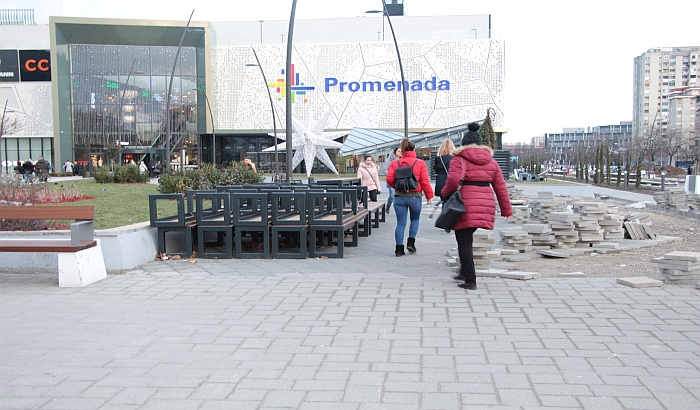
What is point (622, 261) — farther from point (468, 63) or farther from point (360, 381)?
point (468, 63)

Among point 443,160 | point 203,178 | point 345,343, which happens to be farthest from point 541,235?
point 203,178

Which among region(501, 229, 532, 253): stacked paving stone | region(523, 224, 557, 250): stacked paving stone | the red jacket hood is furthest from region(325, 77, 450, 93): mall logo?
the red jacket hood

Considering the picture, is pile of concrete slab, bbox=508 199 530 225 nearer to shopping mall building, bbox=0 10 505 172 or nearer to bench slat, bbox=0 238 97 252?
bench slat, bbox=0 238 97 252

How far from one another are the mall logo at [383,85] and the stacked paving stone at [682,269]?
162 ft

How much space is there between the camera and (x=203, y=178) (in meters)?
18.1

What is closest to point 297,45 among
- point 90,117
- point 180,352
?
point 90,117

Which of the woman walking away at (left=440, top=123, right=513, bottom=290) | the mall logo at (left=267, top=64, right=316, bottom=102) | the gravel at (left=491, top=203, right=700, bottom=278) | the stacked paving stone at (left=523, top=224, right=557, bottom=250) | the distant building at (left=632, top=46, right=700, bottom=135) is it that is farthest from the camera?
the distant building at (left=632, top=46, right=700, bottom=135)

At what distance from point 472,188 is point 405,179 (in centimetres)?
220

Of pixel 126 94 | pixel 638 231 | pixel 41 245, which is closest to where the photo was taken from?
pixel 41 245

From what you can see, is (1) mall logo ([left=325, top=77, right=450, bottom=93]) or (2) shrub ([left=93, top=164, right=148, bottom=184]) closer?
(2) shrub ([left=93, top=164, right=148, bottom=184])

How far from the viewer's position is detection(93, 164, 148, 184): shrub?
2992 centimetres

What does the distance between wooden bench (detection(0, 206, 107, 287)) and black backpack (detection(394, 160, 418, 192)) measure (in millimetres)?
4142

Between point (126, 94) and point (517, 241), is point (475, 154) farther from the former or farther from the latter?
point (126, 94)

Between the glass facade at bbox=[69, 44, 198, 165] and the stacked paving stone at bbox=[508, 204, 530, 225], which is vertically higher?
the glass facade at bbox=[69, 44, 198, 165]
